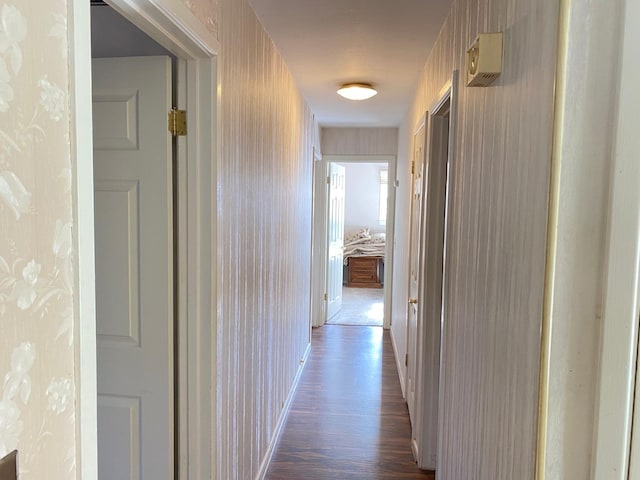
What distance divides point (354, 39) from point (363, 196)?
21.6 feet

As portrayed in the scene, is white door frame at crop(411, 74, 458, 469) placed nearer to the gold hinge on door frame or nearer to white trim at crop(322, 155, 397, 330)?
the gold hinge on door frame

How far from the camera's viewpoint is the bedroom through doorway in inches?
225

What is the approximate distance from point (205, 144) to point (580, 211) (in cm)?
115

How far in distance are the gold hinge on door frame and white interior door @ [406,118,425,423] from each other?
160 cm

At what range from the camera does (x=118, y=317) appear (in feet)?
5.19

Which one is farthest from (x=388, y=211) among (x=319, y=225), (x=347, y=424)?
(x=347, y=424)

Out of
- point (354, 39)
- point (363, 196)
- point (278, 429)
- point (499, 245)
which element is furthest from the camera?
point (363, 196)

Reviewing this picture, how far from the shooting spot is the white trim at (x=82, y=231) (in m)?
0.76

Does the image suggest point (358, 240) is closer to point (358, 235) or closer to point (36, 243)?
point (358, 235)

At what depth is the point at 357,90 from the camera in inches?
125

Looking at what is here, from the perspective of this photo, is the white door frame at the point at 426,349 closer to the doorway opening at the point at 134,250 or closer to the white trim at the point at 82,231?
the doorway opening at the point at 134,250

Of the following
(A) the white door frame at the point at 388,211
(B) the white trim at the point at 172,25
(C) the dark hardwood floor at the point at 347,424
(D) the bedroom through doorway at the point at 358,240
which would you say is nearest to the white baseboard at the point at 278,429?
(C) the dark hardwood floor at the point at 347,424

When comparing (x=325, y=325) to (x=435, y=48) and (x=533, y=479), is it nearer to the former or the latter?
(x=435, y=48)

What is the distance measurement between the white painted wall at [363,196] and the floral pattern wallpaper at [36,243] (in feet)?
26.9
